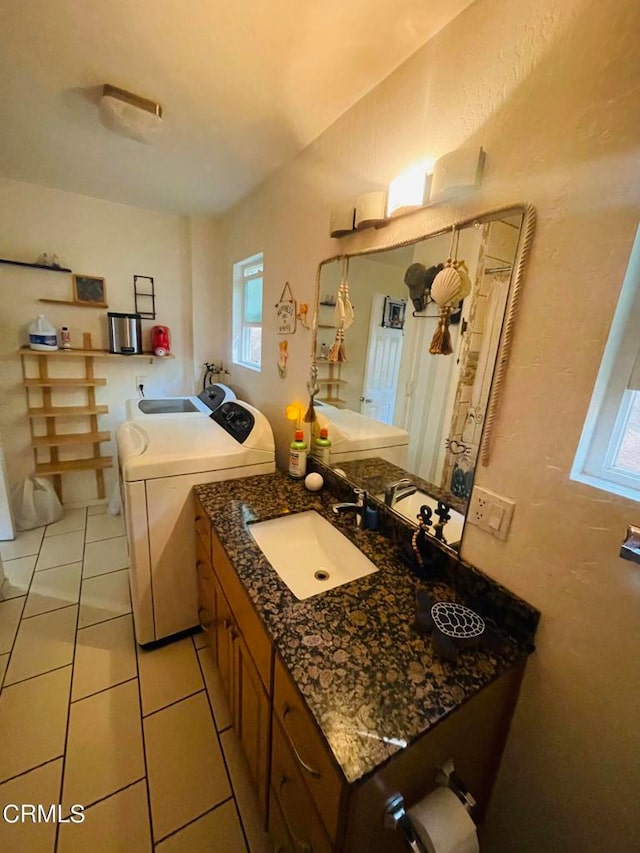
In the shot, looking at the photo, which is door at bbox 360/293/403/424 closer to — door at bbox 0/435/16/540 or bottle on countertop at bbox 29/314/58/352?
bottle on countertop at bbox 29/314/58/352

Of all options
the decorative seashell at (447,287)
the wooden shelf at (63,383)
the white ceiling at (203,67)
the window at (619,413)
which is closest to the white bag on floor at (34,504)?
the wooden shelf at (63,383)

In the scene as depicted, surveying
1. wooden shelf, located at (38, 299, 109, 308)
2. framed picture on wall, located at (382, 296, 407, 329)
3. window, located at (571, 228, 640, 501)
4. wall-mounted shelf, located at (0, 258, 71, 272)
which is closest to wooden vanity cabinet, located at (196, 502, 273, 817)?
window, located at (571, 228, 640, 501)

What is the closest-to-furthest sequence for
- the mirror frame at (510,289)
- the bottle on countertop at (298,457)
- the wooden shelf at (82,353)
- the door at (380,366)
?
the mirror frame at (510,289)
the door at (380,366)
the bottle on countertop at (298,457)
the wooden shelf at (82,353)

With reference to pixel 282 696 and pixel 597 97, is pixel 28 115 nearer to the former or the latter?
pixel 597 97

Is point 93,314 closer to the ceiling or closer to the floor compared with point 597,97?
closer to the floor

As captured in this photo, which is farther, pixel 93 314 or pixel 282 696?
pixel 93 314

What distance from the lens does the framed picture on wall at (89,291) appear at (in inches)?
100

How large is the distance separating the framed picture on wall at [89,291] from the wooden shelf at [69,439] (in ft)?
3.42

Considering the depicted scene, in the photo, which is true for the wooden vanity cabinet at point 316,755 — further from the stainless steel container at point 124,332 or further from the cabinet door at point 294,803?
the stainless steel container at point 124,332

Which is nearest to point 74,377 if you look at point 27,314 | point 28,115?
point 27,314

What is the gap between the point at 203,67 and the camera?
1132 millimetres

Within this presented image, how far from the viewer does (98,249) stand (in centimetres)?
255

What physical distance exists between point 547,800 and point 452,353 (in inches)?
45.5

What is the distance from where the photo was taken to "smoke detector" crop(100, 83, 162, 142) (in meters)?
1.28
